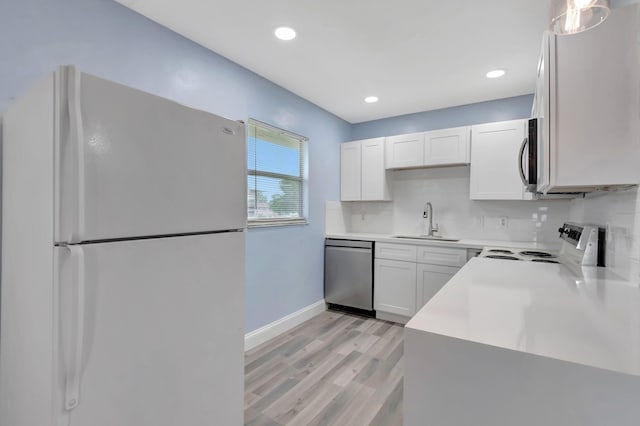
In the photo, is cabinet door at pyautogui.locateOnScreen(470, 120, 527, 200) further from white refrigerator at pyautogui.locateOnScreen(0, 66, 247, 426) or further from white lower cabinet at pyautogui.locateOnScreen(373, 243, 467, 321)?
white refrigerator at pyautogui.locateOnScreen(0, 66, 247, 426)

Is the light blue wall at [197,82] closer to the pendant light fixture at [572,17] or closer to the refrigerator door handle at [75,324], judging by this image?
the refrigerator door handle at [75,324]

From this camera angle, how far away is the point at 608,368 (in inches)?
23.8

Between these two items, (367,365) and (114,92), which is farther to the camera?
(367,365)

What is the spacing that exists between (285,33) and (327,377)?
249 cm

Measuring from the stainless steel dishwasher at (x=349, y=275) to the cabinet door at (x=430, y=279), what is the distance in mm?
544

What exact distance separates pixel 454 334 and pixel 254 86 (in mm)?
2575

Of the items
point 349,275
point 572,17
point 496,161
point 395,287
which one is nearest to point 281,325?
point 349,275

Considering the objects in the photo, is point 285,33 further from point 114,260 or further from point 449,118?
point 449,118

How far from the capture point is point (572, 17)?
93 centimetres

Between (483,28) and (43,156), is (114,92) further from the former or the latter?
→ (483,28)

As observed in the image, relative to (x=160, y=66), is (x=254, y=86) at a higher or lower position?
higher

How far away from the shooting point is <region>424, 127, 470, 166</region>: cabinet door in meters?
3.17

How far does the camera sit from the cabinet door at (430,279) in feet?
9.70

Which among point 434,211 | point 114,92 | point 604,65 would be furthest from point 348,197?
point 114,92
